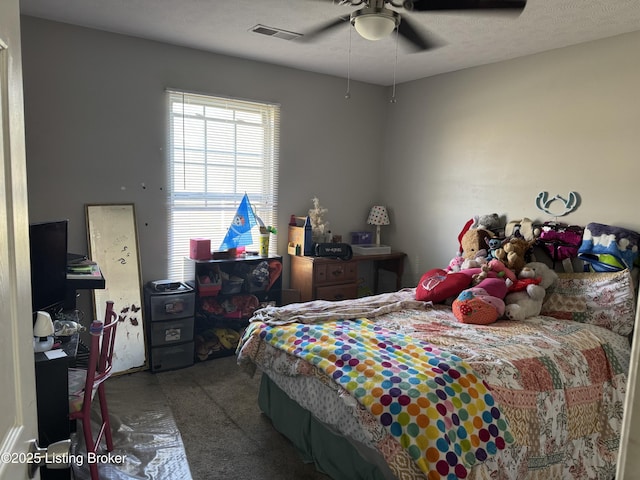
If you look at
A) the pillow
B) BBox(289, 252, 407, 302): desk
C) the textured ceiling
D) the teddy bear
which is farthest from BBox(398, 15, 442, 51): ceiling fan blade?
BBox(289, 252, 407, 302): desk

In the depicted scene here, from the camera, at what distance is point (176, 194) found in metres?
3.84

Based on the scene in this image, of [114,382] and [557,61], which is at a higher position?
[557,61]

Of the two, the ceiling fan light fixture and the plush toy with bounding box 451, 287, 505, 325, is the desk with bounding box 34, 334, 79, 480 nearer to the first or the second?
the ceiling fan light fixture

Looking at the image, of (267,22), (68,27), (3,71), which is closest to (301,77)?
(267,22)

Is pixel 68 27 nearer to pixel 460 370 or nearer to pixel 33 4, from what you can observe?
pixel 33 4

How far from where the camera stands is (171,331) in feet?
11.9

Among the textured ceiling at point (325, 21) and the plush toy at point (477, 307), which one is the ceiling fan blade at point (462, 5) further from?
the plush toy at point (477, 307)

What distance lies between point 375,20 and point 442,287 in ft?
→ 6.23

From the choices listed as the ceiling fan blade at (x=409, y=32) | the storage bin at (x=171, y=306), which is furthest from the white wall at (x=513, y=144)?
the storage bin at (x=171, y=306)

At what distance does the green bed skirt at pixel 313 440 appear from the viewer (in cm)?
215

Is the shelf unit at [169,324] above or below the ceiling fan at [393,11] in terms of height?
below

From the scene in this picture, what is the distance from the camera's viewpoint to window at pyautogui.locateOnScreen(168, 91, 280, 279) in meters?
3.83

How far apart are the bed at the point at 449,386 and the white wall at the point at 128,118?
A: 165 centimetres

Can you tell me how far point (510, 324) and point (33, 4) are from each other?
3.71 meters
